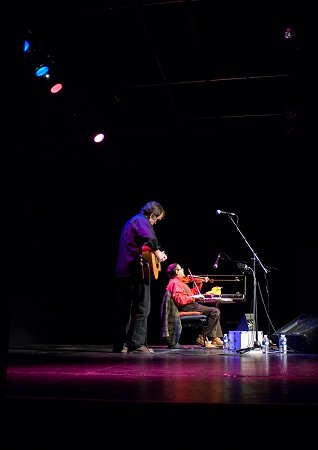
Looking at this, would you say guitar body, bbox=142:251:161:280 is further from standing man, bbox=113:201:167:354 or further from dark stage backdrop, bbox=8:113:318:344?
dark stage backdrop, bbox=8:113:318:344

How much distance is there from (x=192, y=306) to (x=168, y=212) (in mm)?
2384

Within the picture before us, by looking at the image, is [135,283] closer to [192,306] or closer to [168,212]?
[192,306]

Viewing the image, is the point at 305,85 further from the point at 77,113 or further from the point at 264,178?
the point at 77,113

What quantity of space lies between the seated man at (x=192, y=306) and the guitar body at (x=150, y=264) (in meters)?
1.90

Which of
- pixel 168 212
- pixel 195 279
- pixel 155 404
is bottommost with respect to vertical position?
pixel 155 404

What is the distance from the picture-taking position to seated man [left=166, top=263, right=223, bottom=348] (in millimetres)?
7051

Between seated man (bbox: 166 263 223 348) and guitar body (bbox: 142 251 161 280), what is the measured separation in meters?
1.90

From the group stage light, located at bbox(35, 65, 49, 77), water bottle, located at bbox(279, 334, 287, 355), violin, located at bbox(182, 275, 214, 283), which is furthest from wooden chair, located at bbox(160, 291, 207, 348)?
stage light, located at bbox(35, 65, 49, 77)

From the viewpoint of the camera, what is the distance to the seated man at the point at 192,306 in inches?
278

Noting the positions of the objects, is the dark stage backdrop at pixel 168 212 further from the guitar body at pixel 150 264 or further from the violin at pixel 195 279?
the guitar body at pixel 150 264

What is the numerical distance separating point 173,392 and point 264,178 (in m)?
7.42

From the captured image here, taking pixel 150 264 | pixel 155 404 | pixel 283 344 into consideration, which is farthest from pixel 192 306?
pixel 155 404

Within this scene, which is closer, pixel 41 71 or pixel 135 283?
pixel 135 283

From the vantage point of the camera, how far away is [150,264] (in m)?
5.14
